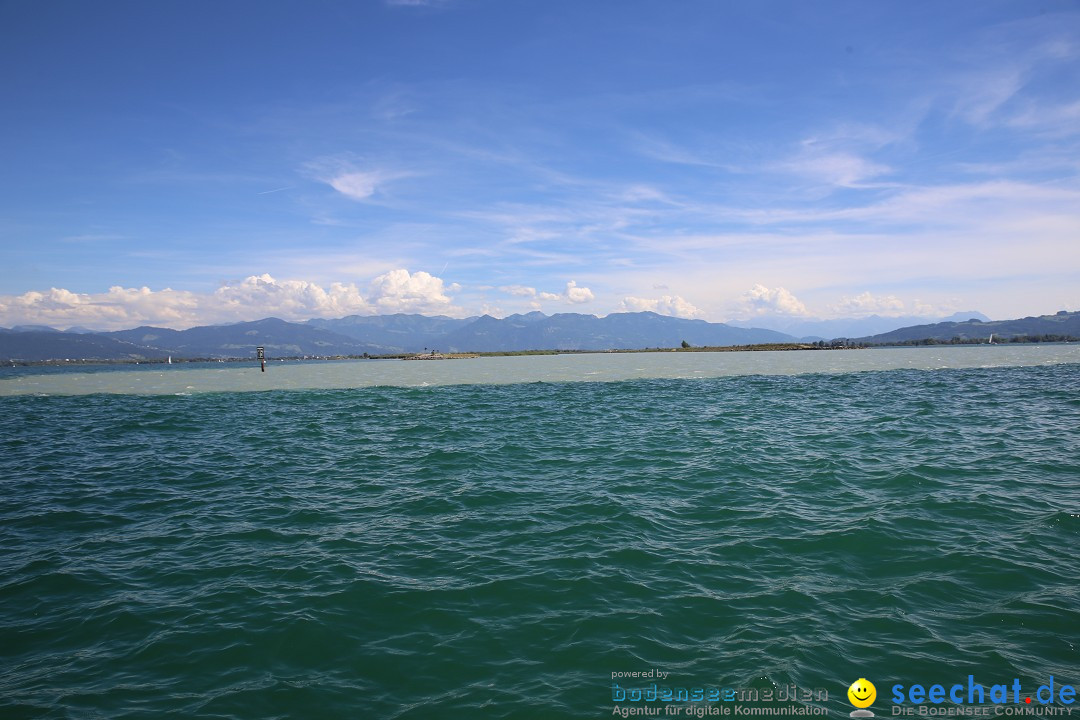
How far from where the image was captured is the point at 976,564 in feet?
33.5

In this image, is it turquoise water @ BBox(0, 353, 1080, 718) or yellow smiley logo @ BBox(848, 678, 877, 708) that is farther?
turquoise water @ BBox(0, 353, 1080, 718)

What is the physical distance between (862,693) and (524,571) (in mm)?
5780

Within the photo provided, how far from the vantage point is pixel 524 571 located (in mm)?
10453

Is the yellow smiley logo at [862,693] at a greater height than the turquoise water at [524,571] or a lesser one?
lesser

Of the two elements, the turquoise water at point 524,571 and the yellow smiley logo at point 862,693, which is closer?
the yellow smiley logo at point 862,693

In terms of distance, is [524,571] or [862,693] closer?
[862,693]

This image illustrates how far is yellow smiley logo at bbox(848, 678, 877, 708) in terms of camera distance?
6716 millimetres

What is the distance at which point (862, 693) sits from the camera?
686 cm

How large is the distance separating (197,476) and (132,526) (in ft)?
17.7

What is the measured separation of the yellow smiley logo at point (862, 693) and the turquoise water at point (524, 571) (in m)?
0.11

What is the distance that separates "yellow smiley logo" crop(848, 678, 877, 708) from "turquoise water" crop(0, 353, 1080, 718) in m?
0.11

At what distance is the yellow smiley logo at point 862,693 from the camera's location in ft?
22.0

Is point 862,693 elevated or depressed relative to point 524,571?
depressed

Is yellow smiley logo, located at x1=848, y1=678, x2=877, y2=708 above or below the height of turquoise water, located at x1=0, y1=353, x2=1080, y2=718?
below
